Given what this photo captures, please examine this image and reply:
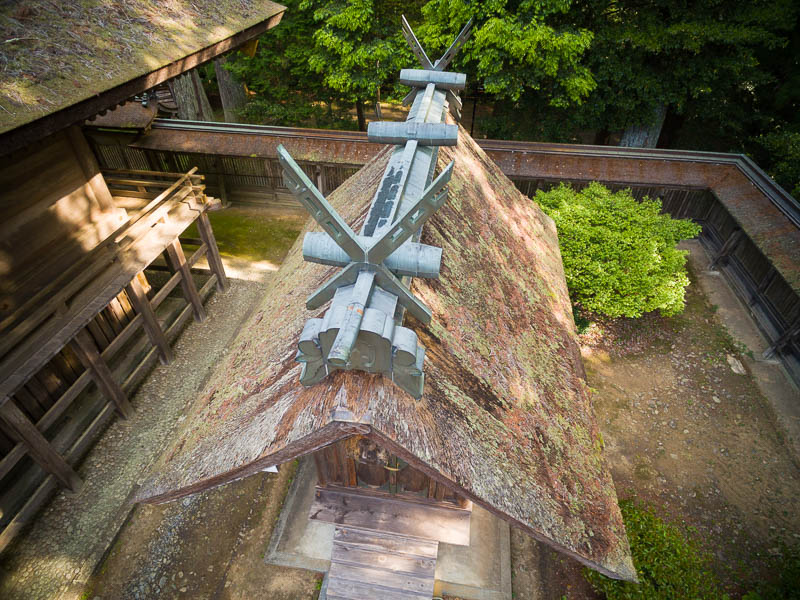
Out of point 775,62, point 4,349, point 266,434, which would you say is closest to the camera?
point 266,434

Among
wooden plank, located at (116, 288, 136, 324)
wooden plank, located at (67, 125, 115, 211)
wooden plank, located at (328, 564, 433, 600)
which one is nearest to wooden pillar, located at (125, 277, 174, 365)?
wooden plank, located at (116, 288, 136, 324)

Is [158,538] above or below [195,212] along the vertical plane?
below

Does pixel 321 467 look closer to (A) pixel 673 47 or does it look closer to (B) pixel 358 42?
(B) pixel 358 42

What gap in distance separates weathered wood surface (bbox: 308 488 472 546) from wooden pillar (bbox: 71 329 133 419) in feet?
16.8

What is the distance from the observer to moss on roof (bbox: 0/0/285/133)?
4766 mm

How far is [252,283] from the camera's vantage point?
39.0ft

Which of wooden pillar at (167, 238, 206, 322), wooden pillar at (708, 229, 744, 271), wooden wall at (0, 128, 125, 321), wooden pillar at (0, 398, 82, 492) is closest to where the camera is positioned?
wooden pillar at (0, 398, 82, 492)

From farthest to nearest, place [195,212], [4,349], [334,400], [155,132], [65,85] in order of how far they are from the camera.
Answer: [155,132] < [195,212] < [4,349] < [65,85] < [334,400]

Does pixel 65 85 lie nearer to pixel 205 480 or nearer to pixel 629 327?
pixel 205 480

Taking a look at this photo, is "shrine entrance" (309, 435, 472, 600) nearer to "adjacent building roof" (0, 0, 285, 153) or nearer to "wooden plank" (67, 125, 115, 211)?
"adjacent building roof" (0, 0, 285, 153)

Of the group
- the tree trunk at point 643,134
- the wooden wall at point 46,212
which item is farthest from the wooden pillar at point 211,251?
the tree trunk at point 643,134

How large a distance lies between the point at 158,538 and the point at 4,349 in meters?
3.74

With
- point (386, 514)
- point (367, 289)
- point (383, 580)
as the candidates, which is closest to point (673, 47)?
point (367, 289)

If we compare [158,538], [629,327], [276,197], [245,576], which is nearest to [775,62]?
[629,327]
